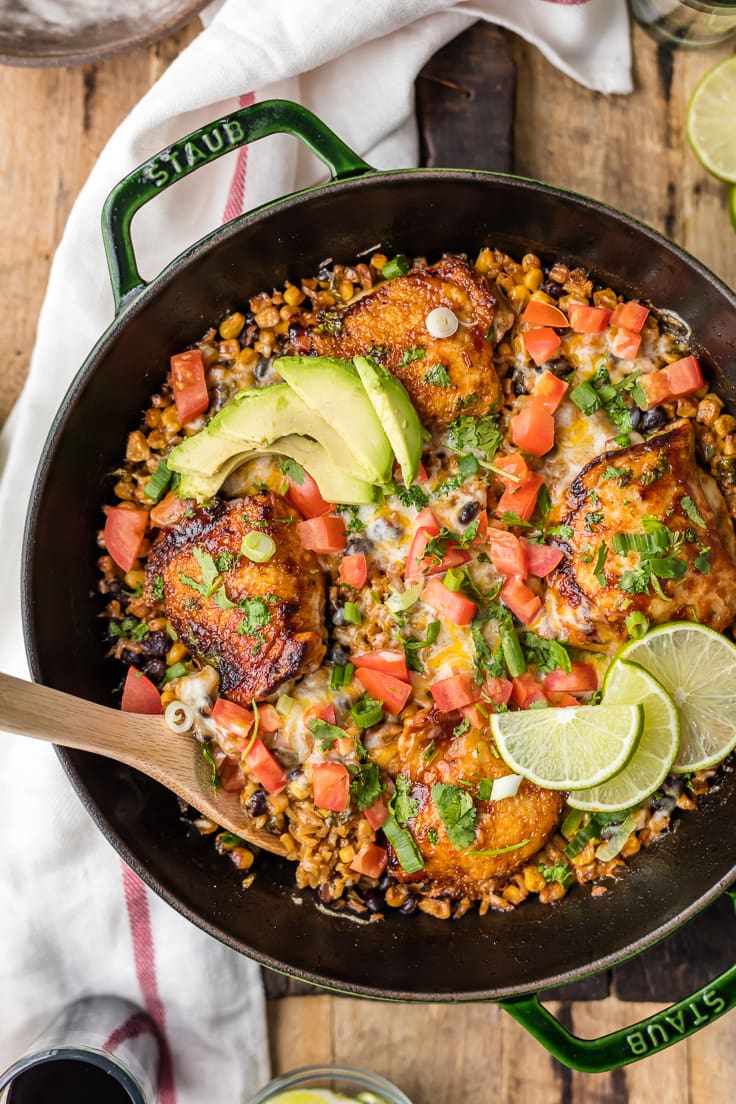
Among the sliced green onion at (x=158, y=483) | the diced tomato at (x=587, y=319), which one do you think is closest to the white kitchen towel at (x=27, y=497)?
the sliced green onion at (x=158, y=483)

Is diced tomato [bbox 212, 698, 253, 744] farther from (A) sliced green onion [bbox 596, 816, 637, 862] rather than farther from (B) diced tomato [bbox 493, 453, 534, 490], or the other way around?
(A) sliced green onion [bbox 596, 816, 637, 862]

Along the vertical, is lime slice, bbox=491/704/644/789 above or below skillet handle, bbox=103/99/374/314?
below

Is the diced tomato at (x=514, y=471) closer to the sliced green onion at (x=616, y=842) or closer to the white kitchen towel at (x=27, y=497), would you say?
the sliced green onion at (x=616, y=842)

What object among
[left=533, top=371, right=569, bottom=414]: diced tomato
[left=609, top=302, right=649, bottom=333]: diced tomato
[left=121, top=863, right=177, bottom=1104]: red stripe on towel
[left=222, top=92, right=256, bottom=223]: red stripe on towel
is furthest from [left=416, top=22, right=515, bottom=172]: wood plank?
[left=121, top=863, right=177, bottom=1104]: red stripe on towel

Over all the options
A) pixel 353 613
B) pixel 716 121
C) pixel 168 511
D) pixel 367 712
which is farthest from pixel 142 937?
pixel 716 121

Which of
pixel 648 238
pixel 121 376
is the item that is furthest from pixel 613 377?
pixel 121 376

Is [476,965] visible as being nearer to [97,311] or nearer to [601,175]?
[97,311]
